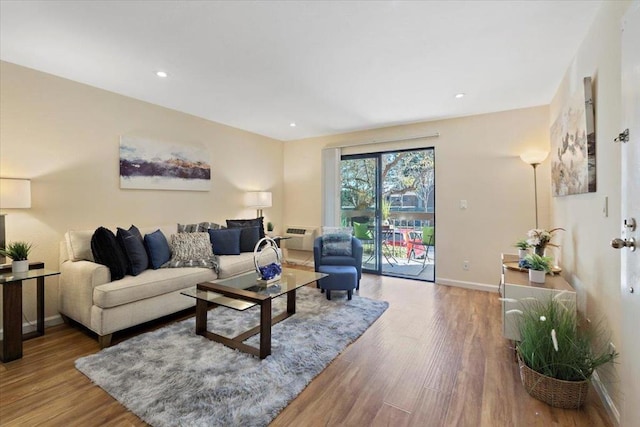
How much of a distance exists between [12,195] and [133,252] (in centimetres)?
99

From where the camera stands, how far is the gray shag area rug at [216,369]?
5.29 feet

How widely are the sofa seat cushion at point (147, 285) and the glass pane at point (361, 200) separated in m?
2.67

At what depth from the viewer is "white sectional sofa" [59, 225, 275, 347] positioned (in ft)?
7.64

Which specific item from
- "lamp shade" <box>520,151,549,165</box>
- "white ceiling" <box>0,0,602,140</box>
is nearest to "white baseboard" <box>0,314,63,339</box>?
"white ceiling" <box>0,0,602,140</box>

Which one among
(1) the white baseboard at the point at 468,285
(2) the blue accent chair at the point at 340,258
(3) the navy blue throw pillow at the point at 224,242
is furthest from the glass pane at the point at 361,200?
(3) the navy blue throw pillow at the point at 224,242

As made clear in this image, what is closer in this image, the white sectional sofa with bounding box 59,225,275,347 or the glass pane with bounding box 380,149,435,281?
the white sectional sofa with bounding box 59,225,275,347

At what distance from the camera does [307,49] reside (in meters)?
2.34

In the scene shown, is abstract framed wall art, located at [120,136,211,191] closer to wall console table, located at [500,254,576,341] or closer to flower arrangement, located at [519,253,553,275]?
wall console table, located at [500,254,576,341]

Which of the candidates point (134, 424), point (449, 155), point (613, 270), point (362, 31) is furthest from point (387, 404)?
point (449, 155)

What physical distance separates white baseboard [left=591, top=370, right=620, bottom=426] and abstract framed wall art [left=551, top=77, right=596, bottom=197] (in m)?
1.22

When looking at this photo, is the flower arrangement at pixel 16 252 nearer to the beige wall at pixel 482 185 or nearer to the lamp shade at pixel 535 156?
the beige wall at pixel 482 185

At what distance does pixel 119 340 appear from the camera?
8.04 feet

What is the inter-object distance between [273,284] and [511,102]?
3519mm

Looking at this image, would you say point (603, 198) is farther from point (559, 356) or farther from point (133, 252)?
point (133, 252)
